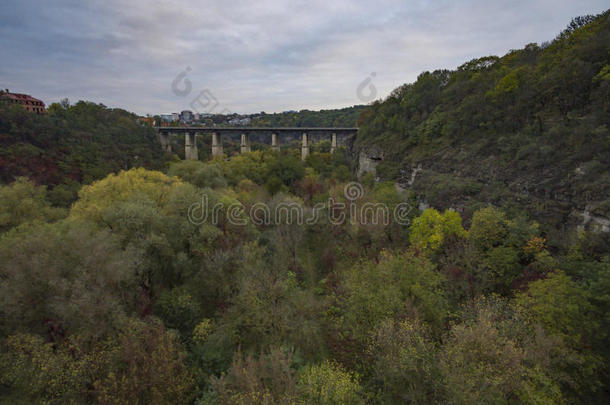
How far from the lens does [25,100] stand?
61.3 metres

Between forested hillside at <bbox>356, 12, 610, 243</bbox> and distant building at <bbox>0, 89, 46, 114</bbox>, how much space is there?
7871 centimetres

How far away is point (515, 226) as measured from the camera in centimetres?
1912

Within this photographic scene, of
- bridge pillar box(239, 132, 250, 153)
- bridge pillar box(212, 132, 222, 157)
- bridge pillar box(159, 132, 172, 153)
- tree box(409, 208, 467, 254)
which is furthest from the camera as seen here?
bridge pillar box(159, 132, 172, 153)

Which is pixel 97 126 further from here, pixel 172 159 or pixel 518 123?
pixel 518 123

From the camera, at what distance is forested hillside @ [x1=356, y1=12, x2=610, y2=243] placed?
2011cm

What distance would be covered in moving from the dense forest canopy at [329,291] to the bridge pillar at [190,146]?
1382 inches

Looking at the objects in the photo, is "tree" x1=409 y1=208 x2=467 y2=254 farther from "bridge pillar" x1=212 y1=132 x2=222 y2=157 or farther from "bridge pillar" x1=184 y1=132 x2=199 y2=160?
"bridge pillar" x1=184 y1=132 x2=199 y2=160

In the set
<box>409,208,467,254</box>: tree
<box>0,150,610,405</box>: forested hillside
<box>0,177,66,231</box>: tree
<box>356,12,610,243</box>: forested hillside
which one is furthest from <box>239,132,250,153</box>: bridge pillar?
<box>409,208,467,254</box>: tree

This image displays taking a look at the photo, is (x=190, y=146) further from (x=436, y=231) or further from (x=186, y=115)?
(x=436, y=231)

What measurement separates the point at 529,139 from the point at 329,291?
2421 cm

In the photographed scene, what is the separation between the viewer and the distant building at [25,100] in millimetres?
58303

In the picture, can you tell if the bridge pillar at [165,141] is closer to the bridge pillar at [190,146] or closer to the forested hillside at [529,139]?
the bridge pillar at [190,146]

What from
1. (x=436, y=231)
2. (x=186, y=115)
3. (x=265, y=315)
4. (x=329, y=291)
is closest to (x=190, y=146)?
(x=186, y=115)

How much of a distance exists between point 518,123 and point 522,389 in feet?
95.8
